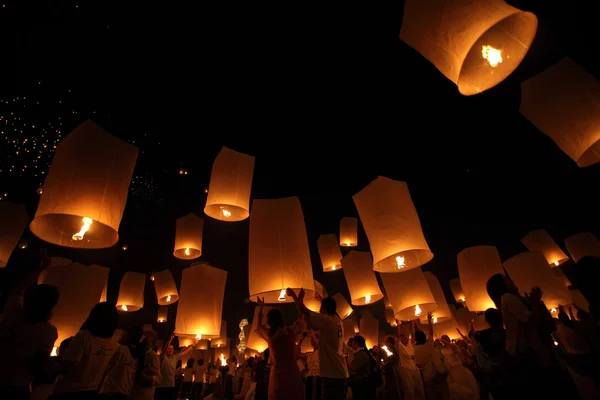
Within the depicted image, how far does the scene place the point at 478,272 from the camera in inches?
Answer: 220

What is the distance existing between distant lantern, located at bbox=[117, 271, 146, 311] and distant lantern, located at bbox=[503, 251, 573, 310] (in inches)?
310

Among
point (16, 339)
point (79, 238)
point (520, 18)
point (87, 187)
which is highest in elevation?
point (520, 18)

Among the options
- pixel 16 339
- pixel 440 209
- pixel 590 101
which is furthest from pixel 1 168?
pixel 440 209

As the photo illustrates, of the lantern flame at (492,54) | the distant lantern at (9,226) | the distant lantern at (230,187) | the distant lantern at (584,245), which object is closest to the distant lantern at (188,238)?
the distant lantern at (230,187)

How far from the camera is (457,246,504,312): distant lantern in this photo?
17.8 ft

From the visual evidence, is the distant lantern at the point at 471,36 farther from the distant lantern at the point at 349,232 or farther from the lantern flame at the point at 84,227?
the distant lantern at the point at 349,232

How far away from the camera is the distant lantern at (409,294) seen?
516 cm

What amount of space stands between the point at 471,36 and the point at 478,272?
440cm

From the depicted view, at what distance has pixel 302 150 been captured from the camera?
27.0 ft

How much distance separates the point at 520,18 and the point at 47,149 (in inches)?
321

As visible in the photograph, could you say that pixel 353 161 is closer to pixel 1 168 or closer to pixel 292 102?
pixel 292 102

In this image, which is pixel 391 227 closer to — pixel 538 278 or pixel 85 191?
pixel 85 191

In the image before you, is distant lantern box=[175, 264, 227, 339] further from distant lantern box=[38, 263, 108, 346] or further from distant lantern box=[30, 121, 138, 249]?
distant lantern box=[30, 121, 138, 249]

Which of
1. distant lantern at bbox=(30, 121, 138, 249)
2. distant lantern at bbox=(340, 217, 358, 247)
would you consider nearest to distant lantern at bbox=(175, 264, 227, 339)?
distant lantern at bbox=(30, 121, 138, 249)
